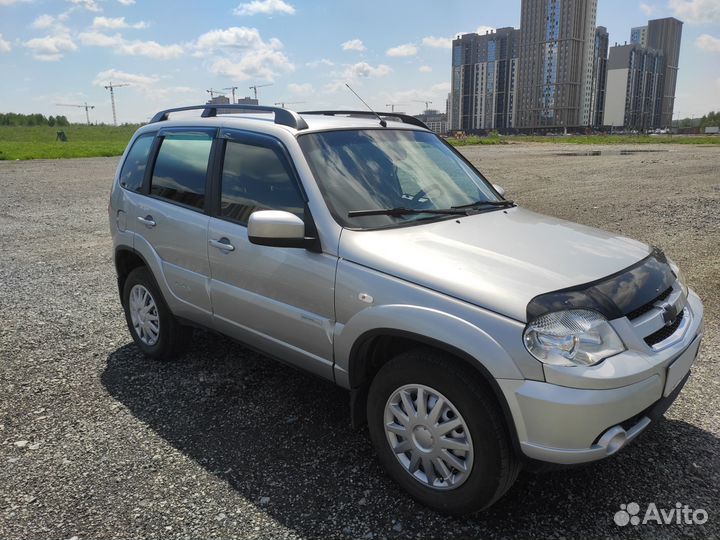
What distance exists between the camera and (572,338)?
2.40 metres

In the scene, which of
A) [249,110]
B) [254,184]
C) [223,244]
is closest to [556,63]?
[249,110]

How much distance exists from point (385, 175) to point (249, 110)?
127 centimetres

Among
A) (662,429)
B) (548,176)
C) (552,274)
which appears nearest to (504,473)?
(552,274)

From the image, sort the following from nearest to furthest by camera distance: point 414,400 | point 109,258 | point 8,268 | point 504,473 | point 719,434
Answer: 1. point 504,473
2. point 414,400
3. point 719,434
4. point 8,268
5. point 109,258

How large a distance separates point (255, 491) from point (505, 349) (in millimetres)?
1573

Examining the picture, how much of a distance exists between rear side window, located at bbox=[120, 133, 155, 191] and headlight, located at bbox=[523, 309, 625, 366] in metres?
3.54

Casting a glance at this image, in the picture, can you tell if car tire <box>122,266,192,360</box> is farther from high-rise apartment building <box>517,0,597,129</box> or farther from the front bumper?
high-rise apartment building <box>517,0,597,129</box>

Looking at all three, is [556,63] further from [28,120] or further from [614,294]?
[614,294]

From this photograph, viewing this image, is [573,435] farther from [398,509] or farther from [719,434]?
[719,434]

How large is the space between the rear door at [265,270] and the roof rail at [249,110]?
0.17 meters

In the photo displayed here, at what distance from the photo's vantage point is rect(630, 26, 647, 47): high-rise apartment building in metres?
169

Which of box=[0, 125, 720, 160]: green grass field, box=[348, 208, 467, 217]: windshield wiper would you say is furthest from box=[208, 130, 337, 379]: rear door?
box=[0, 125, 720, 160]: green grass field

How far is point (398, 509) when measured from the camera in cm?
287

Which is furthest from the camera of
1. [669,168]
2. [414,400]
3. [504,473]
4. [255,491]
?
[669,168]
